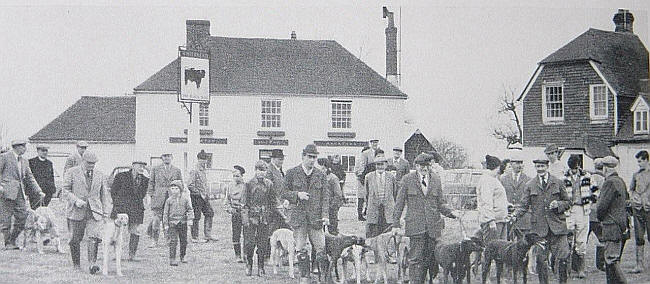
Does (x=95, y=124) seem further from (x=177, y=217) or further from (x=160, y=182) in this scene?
(x=177, y=217)

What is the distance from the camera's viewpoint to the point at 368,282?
5.39 meters

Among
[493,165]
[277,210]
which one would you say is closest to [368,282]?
[277,210]

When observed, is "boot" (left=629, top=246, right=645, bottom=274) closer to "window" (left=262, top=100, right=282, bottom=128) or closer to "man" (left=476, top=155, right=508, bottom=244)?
"man" (left=476, top=155, right=508, bottom=244)

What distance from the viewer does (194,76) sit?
5.62 metres

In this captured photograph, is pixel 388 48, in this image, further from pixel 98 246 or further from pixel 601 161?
pixel 98 246

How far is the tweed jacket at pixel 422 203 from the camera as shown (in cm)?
504

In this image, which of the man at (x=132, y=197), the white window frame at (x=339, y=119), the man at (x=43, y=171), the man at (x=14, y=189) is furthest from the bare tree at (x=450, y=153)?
the man at (x=14, y=189)

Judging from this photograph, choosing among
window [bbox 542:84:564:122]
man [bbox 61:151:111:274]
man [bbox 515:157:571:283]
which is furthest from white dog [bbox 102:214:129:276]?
window [bbox 542:84:564:122]

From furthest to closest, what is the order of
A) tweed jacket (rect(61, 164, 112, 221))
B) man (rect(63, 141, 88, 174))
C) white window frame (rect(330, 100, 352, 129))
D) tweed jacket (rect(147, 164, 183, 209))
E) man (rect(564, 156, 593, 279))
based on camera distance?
1. man (rect(564, 156, 593, 279))
2. white window frame (rect(330, 100, 352, 129))
3. tweed jacket (rect(147, 164, 183, 209))
4. man (rect(63, 141, 88, 174))
5. tweed jacket (rect(61, 164, 112, 221))

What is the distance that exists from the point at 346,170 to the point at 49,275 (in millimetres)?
2638

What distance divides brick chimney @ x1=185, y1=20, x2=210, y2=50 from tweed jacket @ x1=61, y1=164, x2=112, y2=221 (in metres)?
1.35

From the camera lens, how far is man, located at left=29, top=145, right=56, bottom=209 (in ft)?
17.9

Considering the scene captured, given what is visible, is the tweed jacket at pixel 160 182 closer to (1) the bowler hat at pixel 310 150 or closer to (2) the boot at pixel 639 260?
(1) the bowler hat at pixel 310 150

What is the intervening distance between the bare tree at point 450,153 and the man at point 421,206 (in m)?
0.73
